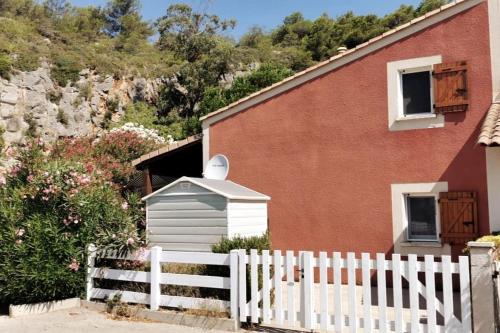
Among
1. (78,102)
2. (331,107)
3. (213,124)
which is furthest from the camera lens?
(78,102)

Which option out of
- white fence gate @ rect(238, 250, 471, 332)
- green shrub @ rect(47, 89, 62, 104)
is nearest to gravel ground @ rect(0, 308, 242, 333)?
white fence gate @ rect(238, 250, 471, 332)

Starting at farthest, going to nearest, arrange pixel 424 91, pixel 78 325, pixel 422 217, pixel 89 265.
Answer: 1. pixel 424 91
2. pixel 422 217
3. pixel 89 265
4. pixel 78 325

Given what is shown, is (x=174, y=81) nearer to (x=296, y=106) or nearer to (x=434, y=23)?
(x=296, y=106)

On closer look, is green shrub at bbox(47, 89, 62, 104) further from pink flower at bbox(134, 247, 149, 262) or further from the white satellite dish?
pink flower at bbox(134, 247, 149, 262)

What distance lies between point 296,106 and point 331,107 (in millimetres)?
863

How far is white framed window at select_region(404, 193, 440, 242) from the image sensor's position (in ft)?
32.7

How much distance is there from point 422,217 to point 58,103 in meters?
21.6

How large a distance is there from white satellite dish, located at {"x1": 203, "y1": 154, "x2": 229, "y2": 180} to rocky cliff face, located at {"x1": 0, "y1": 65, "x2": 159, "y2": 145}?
49.3ft

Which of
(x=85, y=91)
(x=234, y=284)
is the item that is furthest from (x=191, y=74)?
(x=234, y=284)

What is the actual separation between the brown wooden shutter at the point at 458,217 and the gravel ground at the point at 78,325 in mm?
5300

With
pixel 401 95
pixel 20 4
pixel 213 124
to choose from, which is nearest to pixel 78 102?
pixel 20 4

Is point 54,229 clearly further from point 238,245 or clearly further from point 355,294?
point 355,294

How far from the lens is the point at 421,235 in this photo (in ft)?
33.1

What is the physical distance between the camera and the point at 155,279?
776 centimetres
